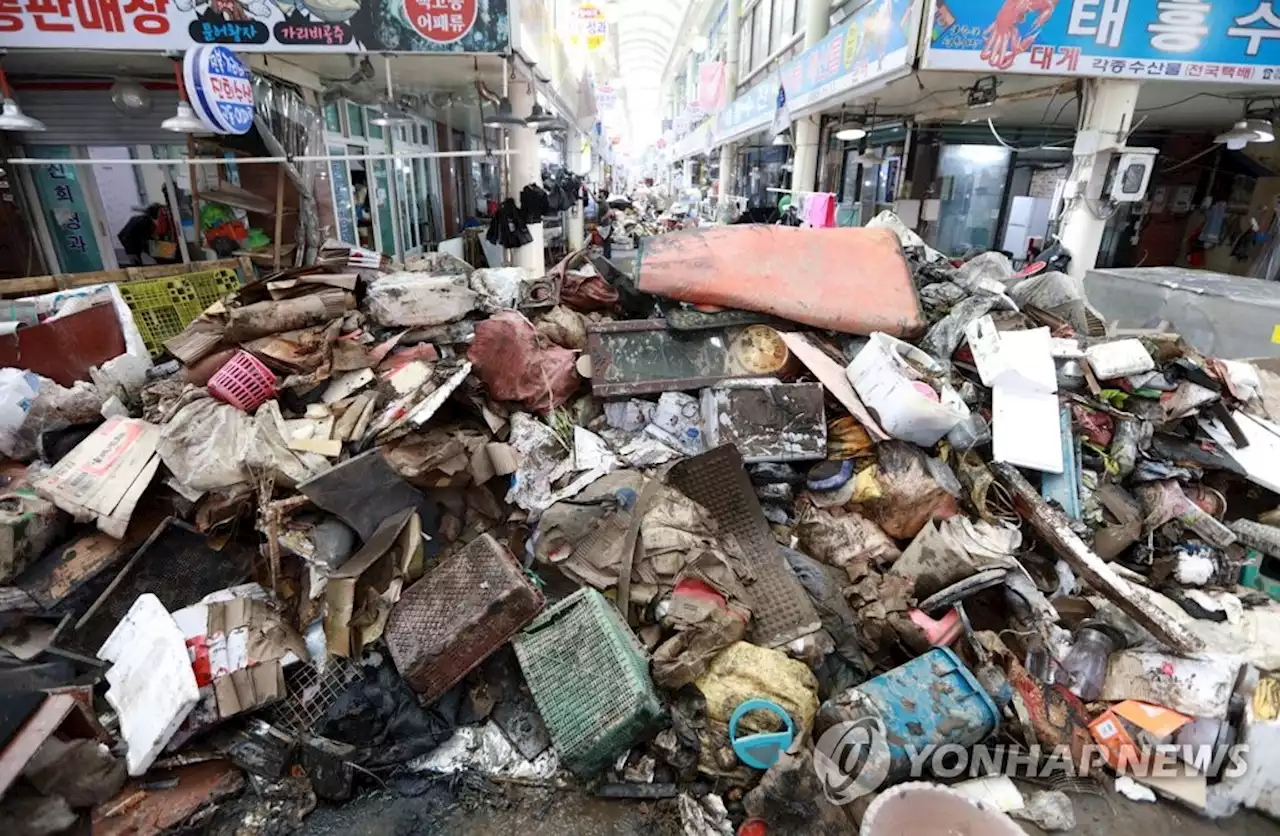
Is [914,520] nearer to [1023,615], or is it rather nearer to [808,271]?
[1023,615]

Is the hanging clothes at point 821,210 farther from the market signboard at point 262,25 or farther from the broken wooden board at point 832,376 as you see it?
the broken wooden board at point 832,376

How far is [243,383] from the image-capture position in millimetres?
3430

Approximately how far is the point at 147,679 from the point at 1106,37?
28.6 feet

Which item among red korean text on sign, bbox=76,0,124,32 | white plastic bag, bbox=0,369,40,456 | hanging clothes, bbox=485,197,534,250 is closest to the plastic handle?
white plastic bag, bbox=0,369,40,456

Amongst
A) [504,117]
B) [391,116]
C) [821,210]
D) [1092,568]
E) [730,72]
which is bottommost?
[1092,568]

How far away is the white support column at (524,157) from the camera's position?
7.18 metres

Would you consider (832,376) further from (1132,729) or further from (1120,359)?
(1132,729)

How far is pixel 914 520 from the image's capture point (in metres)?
3.45

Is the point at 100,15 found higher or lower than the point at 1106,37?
lower

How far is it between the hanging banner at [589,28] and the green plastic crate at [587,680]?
14026 mm

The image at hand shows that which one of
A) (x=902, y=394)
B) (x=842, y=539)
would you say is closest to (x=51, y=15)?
(x=902, y=394)

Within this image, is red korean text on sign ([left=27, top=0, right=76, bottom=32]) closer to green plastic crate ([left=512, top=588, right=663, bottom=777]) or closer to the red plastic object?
the red plastic object

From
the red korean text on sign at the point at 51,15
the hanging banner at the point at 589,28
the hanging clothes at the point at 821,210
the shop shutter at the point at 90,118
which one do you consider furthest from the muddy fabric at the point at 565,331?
the hanging banner at the point at 589,28

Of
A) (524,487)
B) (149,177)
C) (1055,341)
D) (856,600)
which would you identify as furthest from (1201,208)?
(149,177)
